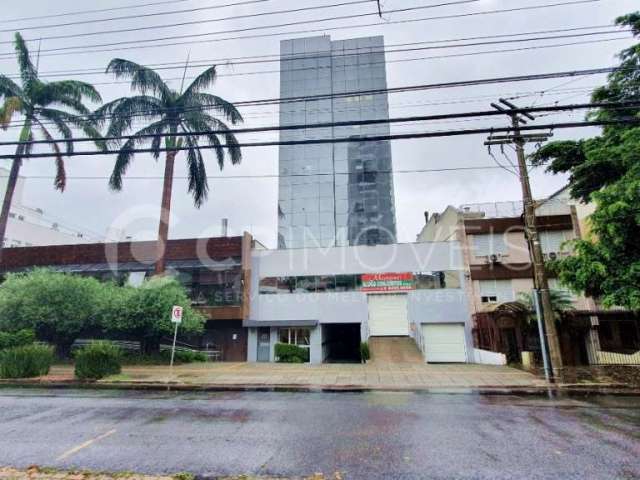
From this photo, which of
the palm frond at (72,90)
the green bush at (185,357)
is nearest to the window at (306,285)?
the green bush at (185,357)

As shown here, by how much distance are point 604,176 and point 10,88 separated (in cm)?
3025

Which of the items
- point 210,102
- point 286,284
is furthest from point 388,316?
point 210,102

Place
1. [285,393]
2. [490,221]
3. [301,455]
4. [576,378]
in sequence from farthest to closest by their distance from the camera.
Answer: [490,221] < [576,378] < [285,393] < [301,455]

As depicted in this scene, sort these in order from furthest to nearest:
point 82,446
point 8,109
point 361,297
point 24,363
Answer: point 361,297
point 8,109
point 24,363
point 82,446

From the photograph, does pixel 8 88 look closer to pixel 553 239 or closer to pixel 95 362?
pixel 95 362

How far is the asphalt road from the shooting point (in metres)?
4.61

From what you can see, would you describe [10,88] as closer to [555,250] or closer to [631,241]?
[631,241]

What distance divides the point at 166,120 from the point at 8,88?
891cm

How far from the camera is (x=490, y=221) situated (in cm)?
1998

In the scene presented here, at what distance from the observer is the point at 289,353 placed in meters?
19.0

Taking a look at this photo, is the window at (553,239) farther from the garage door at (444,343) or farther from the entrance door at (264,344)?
the entrance door at (264,344)

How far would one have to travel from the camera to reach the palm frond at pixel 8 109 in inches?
650

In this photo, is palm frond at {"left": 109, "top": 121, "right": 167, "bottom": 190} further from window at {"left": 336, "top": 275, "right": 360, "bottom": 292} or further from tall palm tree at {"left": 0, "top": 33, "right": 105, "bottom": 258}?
window at {"left": 336, "top": 275, "right": 360, "bottom": 292}

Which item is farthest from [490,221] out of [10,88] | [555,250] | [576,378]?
[10,88]
